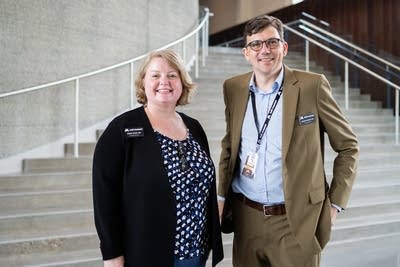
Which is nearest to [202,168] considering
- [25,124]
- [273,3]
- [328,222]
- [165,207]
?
[165,207]

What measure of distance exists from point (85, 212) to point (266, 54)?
7.18 ft

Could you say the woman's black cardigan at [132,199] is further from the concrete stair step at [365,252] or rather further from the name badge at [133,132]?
the concrete stair step at [365,252]

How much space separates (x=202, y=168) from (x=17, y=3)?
10.2 ft

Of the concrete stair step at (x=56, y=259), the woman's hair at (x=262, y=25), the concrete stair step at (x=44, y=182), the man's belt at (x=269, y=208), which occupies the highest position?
the woman's hair at (x=262, y=25)

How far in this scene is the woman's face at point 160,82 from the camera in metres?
1.51

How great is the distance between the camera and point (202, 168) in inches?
61.0

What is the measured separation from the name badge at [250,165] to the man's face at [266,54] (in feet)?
1.16

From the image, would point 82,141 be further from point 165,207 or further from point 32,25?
point 165,207

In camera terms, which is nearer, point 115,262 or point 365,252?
point 115,262

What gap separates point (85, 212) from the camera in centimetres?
320

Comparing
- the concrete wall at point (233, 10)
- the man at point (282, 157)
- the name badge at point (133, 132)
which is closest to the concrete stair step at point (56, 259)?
the man at point (282, 157)

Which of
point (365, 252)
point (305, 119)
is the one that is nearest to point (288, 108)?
point (305, 119)

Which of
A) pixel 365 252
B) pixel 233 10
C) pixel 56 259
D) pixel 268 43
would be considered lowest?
pixel 365 252

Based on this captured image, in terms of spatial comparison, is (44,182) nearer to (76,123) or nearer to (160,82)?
(76,123)
